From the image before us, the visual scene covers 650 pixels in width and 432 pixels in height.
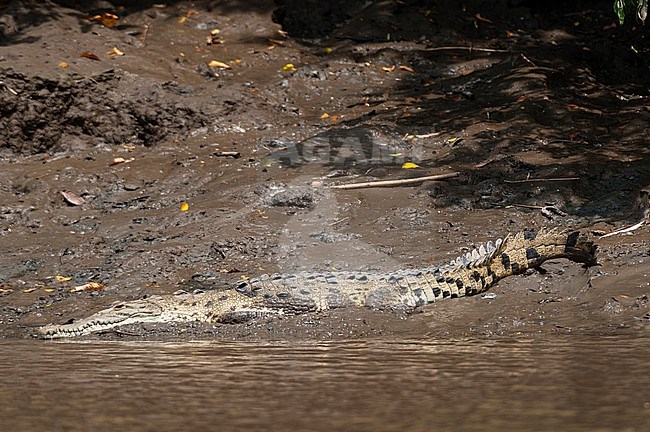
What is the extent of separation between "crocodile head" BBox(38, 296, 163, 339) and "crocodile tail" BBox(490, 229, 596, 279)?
2.34 m

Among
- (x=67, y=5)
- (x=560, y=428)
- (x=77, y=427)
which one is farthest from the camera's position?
(x=67, y=5)

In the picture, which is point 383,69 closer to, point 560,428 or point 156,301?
point 156,301

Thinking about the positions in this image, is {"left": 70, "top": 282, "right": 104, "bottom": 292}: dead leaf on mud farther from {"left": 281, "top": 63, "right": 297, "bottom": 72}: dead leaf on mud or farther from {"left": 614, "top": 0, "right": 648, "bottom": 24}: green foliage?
{"left": 281, "top": 63, "right": 297, "bottom": 72}: dead leaf on mud

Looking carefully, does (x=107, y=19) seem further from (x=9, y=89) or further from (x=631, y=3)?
(x=631, y=3)

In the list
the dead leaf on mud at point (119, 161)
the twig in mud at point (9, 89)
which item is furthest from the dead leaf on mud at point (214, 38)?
the twig in mud at point (9, 89)

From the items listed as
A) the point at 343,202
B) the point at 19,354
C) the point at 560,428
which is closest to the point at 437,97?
the point at 343,202

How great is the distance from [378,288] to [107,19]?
250 inches

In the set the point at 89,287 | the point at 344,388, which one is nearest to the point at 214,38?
the point at 89,287

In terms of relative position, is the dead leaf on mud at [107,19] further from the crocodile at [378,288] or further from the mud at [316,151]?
the crocodile at [378,288]

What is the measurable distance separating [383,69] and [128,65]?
3112 millimetres

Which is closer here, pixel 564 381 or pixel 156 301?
pixel 564 381

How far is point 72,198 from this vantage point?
7.55 m

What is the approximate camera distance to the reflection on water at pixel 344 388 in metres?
2.43

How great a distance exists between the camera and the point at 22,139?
28.1 ft
